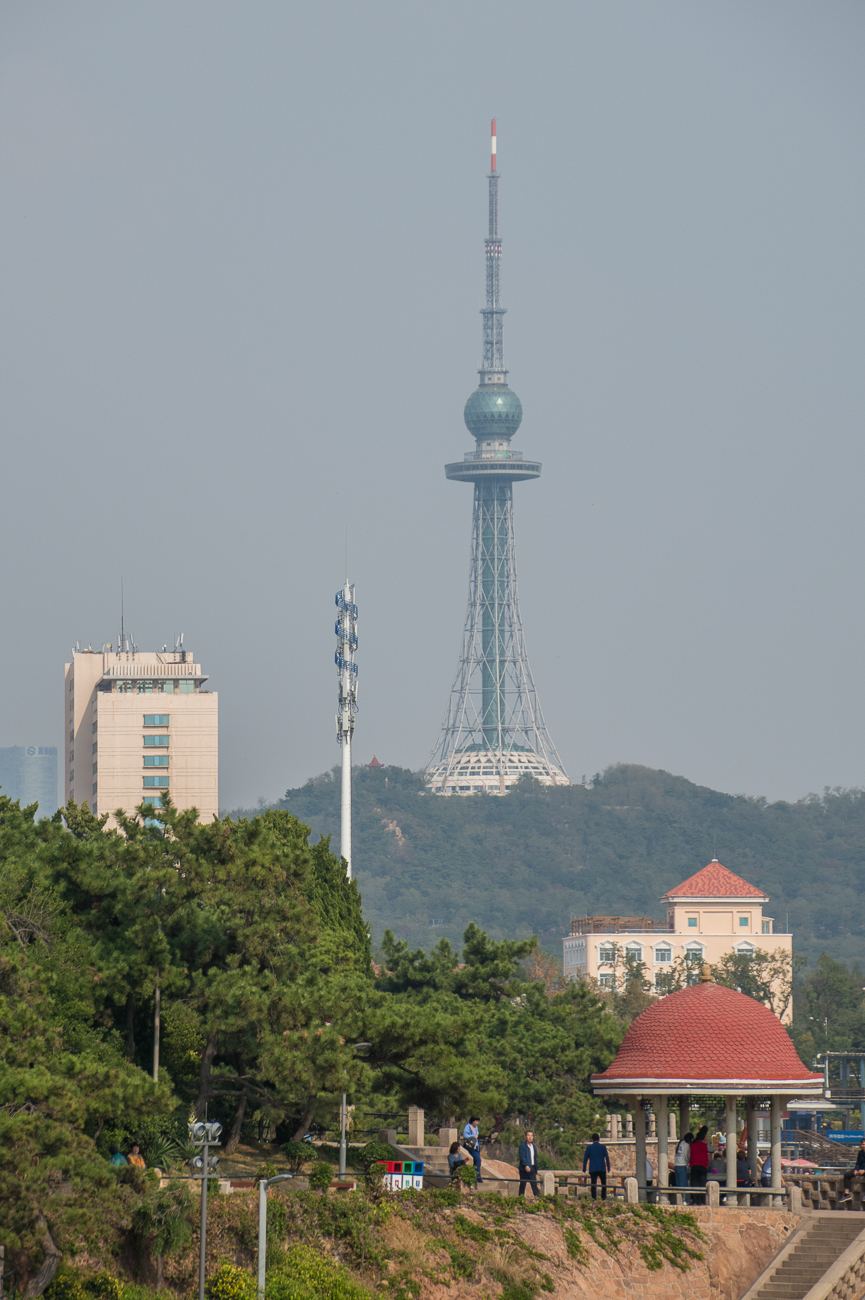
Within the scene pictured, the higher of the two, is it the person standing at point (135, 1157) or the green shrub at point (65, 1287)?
the person standing at point (135, 1157)

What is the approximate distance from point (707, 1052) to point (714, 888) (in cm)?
12234

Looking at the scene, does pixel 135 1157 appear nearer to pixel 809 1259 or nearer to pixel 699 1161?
pixel 699 1161

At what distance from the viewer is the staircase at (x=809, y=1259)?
124 feet

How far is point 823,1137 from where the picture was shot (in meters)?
70.1

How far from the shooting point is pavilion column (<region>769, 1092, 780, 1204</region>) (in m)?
39.7

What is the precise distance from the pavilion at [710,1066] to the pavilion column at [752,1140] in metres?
0.02

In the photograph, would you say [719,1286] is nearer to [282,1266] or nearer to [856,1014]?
[282,1266]

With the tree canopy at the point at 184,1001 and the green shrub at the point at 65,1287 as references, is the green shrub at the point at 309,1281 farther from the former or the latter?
the green shrub at the point at 65,1287

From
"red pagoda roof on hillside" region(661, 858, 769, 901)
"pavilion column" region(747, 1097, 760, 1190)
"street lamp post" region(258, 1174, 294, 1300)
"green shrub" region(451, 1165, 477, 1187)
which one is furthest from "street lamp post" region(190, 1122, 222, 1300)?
"red pagoda roof on hillside" region(661, 858, 769, 901)

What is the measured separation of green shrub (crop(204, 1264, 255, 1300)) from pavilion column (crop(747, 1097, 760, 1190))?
1149 cm

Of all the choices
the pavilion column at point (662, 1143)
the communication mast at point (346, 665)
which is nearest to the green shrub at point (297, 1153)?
the pavilion column at point (662, 1143)

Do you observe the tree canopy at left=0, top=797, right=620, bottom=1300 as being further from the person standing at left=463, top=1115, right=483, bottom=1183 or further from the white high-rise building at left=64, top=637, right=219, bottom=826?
the white high-rise building at left=64, top=637, right=219, bottom=826

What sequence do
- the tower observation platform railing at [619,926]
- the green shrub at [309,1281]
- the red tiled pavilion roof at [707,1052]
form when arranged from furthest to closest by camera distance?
1. the tower observation platform railing at [619,926]
2. the red tiled pavilion roof at [707,1052]
3. the green shrub at [309,1281]

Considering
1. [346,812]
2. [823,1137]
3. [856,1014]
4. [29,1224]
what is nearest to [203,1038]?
[29,1224]
